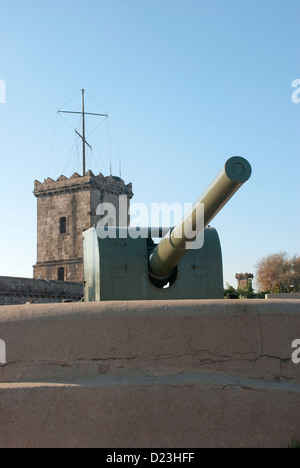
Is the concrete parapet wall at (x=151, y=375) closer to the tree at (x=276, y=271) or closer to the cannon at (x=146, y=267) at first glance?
the cannon at (x=146, y=267)

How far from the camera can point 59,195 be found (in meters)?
52.4

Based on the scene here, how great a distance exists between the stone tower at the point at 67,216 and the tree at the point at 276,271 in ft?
46.2

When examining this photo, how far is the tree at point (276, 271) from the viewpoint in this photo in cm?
5694

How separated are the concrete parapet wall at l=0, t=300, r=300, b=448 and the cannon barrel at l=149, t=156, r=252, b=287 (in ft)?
3.29

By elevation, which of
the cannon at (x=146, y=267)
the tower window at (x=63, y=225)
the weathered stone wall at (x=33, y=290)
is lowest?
the cannon at (x=146, y=267)

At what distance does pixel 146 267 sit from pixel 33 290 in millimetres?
30169

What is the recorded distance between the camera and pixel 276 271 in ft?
190

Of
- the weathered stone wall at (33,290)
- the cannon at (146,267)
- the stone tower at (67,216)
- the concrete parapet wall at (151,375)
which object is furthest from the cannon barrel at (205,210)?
the stone tower at (67,216)

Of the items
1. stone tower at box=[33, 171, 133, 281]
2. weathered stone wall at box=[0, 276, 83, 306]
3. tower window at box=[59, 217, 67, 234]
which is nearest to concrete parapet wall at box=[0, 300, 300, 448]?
weathered stone wall at box=[0, 276, 83, 306]

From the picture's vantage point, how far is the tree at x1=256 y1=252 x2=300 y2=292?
5694cm

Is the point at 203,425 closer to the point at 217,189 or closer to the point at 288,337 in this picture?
the point at 288,337

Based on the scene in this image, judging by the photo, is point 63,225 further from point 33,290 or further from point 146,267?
point 146,267

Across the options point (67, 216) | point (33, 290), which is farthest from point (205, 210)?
point (67, 216)

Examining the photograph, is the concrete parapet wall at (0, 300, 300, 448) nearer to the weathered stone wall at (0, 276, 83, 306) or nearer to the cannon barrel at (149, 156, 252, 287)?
the cannon barrel at (149, 156, 252, 287)
